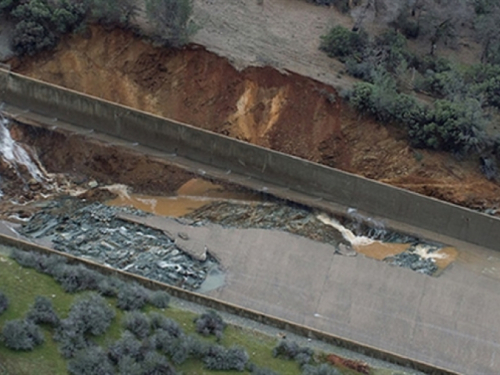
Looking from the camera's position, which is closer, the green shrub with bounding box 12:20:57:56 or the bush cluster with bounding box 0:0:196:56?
the bush cluster with bounding box 0:0:196:56

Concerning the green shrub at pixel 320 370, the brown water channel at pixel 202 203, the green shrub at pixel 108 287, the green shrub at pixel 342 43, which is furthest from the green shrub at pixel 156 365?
the green shrub at pixel 342 43

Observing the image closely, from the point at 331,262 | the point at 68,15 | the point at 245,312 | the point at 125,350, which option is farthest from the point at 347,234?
the point at 68,15

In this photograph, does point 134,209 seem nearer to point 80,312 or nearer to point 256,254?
point 256,254

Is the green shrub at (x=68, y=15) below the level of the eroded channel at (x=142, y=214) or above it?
above

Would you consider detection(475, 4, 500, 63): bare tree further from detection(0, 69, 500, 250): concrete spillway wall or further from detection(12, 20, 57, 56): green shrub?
detection(12, 20, 57, 56): green shrub

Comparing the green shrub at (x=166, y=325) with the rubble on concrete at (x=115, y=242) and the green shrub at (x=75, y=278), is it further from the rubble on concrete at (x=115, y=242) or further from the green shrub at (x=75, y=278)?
the rubble on concrete at (x=115, y=242)

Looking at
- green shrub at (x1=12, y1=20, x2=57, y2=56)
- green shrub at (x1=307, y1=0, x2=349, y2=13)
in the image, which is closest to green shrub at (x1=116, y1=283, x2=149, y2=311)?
green shrub at (x1=12, y1=20, x2=57, y2=56)

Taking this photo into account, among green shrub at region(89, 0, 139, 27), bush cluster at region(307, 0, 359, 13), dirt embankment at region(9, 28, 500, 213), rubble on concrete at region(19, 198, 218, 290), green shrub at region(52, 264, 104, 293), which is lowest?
rubble on concrete at region(19, 198, 218, 290)

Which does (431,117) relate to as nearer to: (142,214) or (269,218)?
(269,218)
